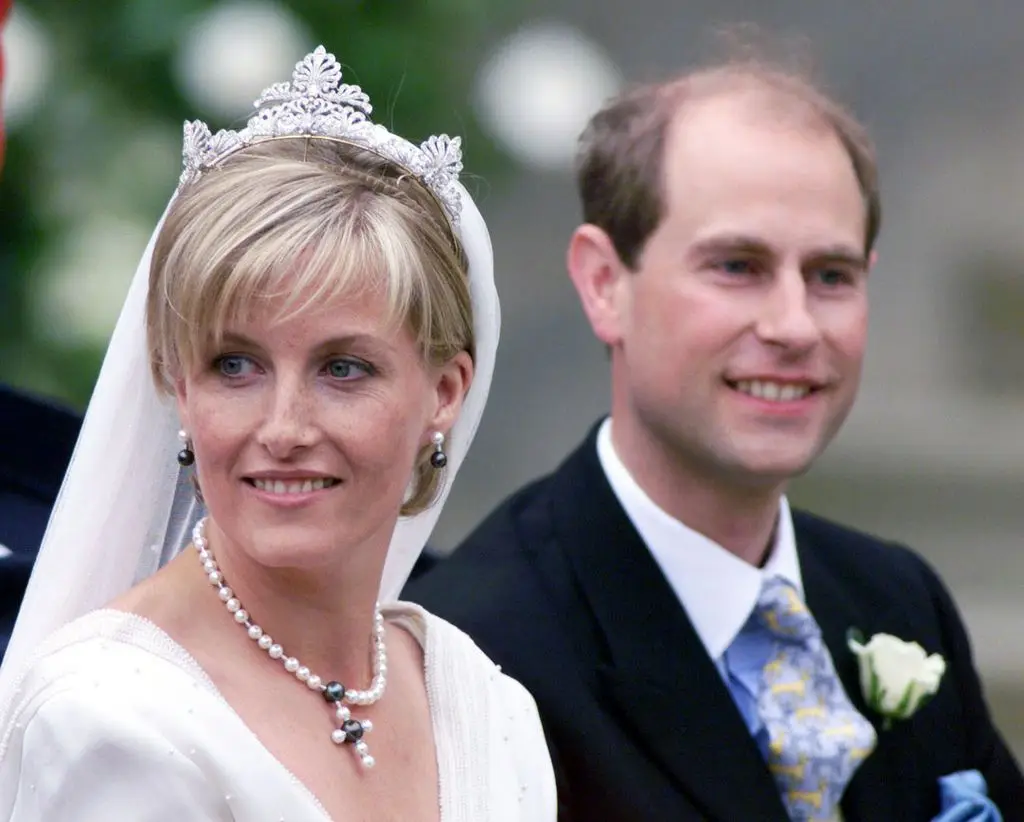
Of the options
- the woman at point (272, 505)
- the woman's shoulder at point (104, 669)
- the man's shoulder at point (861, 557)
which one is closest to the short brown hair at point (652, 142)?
the man's shoulder at point (861, 557)

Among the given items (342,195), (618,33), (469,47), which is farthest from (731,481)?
(618,33)

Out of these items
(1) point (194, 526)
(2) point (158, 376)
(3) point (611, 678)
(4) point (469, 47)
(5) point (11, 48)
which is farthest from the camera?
(4) point (469, 47)

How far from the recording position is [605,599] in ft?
9.91

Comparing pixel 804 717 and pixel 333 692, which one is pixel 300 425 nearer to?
pixel 333 692

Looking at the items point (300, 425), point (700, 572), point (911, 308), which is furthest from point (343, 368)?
point (911, 308)

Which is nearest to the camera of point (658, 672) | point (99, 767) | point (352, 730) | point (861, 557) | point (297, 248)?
point (99, 767)

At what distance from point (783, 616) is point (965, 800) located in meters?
0.42

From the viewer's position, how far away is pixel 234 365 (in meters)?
2.09

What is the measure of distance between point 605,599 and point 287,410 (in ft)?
3.56

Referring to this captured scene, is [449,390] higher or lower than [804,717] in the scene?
higher

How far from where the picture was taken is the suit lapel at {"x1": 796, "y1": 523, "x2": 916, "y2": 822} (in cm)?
308

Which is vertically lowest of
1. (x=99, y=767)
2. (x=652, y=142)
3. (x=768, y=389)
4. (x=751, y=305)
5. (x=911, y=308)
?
(x=99, y=767)

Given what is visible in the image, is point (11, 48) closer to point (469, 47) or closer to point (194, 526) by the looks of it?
point (469, 47)

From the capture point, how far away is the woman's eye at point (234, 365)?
6.85 feet
